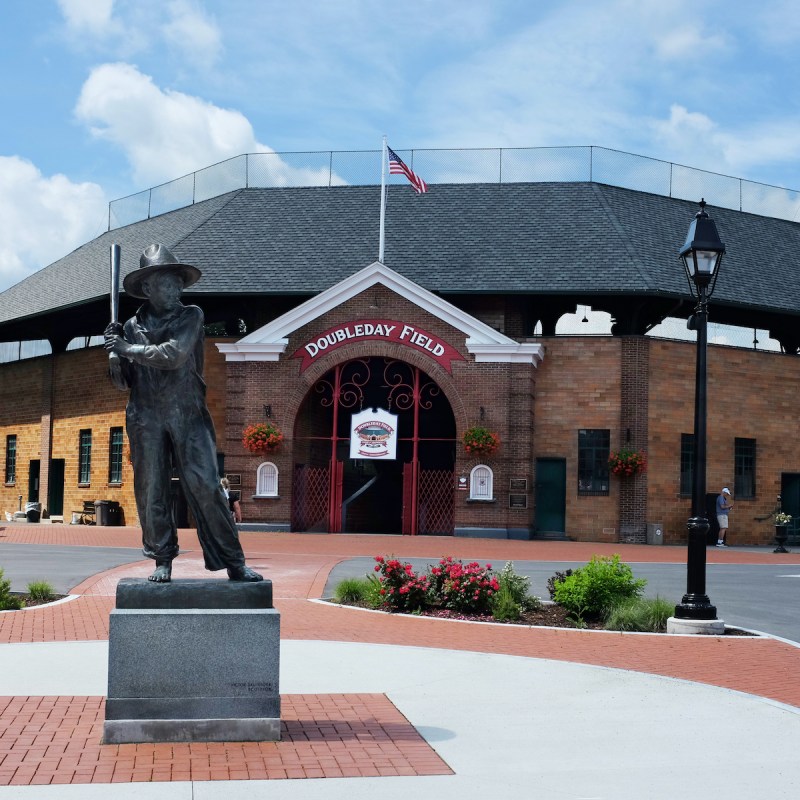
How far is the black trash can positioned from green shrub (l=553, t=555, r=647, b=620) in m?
23.1

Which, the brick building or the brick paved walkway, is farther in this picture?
the brick building

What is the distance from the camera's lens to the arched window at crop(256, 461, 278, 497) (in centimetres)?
3128

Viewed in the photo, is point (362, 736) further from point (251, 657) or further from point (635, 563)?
point (635, 563)

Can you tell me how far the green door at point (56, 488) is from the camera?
38.6 meters

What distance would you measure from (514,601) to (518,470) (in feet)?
54.1

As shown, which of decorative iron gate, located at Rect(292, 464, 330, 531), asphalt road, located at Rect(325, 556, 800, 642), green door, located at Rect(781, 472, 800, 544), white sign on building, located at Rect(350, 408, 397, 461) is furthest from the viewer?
green door, located at Rect(781, 472, 800, 544)

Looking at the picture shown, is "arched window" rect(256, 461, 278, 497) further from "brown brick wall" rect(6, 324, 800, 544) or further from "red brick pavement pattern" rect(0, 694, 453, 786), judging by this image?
"red brick pavement pattern" rect(0, 694, 453, 786)

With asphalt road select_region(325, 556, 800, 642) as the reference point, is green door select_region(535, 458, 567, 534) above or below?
above

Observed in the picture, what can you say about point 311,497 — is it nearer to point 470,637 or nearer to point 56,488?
point 56,488

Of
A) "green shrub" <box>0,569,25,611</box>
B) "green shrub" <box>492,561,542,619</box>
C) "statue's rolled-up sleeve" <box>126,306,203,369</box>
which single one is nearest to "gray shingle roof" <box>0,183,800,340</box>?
"green shrub" <box>492,561,542,619</box>

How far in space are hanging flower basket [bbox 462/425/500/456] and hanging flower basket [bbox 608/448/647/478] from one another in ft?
11.7

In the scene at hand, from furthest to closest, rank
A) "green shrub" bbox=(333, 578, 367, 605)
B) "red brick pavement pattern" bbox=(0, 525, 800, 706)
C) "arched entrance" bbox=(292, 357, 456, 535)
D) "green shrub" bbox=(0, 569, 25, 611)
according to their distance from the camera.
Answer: "arched entrance" bbox=(292, 357, 456, 535), "green shrub" bbox=(333, 578, 367, 605), "green shrub" bbox=(0, 569, 25, 611), "red brick pavement pattern" bbox=(0, 525, 800, 706)

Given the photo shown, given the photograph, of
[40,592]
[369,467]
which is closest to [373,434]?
[369,467]

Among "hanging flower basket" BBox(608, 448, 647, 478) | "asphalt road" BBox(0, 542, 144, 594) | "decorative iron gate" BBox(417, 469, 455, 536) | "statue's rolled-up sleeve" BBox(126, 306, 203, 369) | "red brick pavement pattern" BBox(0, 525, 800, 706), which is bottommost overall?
"red brick pavement pattern" BBox(0, 525, 800, 706)
